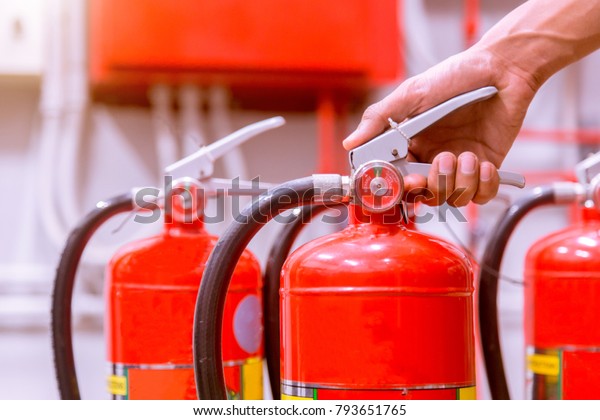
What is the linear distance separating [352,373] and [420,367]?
5 centimetres

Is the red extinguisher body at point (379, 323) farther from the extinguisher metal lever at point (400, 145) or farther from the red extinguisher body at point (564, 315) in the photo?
the red extinguisher body at point (564, 315)

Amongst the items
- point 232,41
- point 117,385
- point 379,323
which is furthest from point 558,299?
point 232,41

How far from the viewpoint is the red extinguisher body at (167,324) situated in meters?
0.79

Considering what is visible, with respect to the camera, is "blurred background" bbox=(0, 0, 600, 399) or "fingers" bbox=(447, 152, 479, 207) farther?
"blurred background" bbox=(0, 0, 600, 399)

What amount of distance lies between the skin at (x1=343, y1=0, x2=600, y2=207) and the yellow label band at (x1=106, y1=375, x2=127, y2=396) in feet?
1.11

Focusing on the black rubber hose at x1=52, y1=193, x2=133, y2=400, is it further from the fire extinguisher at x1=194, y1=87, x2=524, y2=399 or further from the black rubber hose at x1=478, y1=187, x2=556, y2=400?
the black rubber hose at x1=478, y1=187, x2=556, y2=400

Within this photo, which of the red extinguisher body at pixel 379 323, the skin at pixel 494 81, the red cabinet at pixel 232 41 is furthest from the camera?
the red cabinet at pixel 232 41

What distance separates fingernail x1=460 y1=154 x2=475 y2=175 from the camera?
661 millimetres

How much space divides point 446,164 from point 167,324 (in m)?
0.33

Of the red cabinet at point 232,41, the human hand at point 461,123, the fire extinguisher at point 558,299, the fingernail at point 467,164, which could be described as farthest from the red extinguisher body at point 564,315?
the red cabinet at point 232,41

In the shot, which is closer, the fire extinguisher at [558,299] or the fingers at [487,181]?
the fingers at [487,181]

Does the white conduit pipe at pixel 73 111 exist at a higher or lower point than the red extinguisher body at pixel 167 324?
higher

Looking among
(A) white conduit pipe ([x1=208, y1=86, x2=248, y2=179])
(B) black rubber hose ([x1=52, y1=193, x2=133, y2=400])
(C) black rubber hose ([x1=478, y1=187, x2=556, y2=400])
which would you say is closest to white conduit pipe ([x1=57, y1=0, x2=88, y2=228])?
(A) white conduit pipe ([x1=208, y1=86, x2=248, y2=179])
